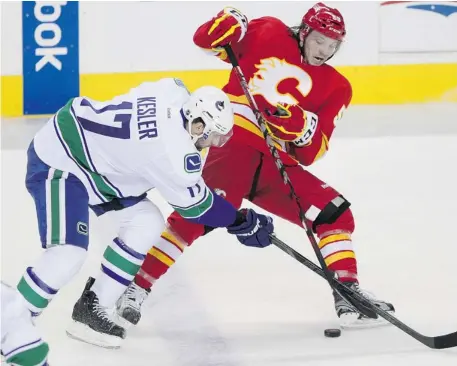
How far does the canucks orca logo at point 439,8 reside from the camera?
4980 millimetres

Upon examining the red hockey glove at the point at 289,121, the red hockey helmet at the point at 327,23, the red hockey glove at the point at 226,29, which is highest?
the red hockey helmet at the point at 327,23

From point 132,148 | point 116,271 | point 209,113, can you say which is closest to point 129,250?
point 116,271

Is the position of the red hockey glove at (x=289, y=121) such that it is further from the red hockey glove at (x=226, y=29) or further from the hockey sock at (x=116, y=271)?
the hockey sock at (x=116, y=271)

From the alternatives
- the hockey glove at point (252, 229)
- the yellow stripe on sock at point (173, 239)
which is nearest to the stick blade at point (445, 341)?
the hockey glove at point (252, 229)

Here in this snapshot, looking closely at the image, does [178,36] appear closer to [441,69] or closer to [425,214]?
[441,69]

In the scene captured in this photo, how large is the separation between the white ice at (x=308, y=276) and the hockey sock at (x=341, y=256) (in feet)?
0.52

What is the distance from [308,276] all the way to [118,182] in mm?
895

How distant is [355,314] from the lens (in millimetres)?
3023

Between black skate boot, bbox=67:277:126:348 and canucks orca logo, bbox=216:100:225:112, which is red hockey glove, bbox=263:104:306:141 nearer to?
canucks orca logo, bbox=216:100:225:112

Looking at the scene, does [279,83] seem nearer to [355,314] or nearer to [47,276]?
[355,314]

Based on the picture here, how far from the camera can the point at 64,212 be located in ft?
A: 9.09

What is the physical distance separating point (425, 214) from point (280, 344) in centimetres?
121

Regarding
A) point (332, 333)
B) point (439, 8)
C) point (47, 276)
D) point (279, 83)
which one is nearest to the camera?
point (47, 276)

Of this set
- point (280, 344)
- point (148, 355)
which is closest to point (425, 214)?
point (280, 344)
